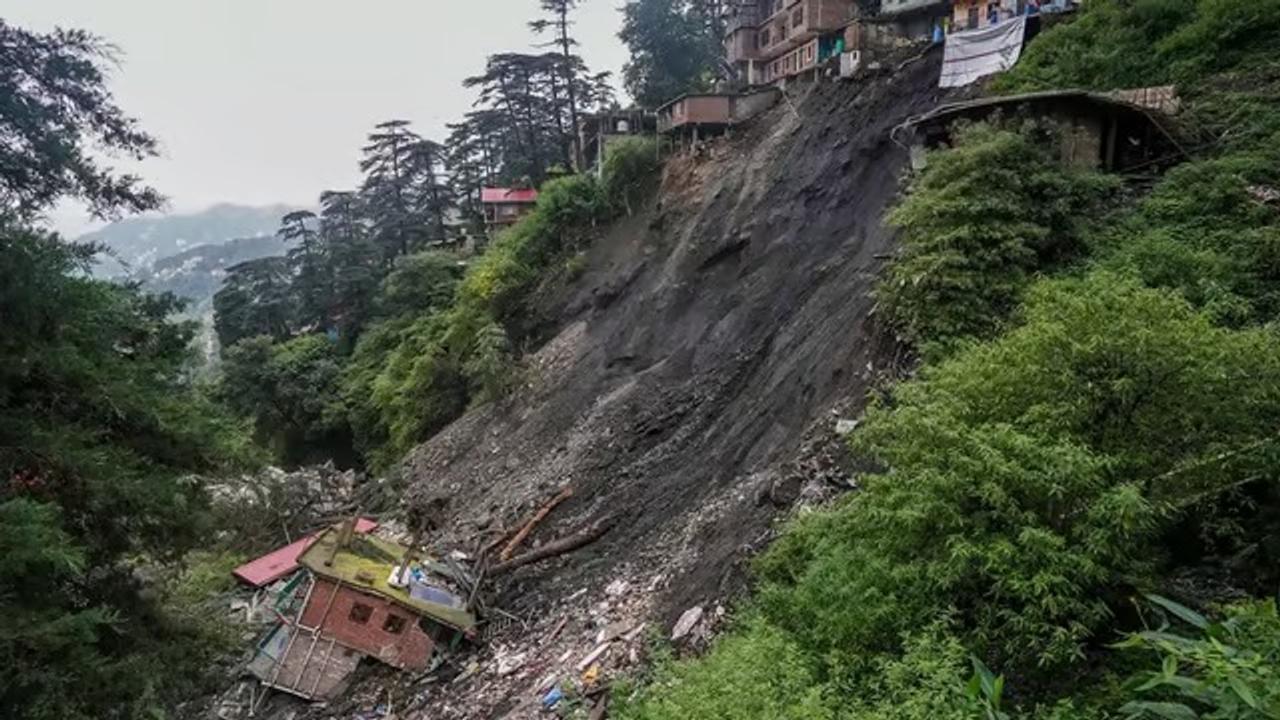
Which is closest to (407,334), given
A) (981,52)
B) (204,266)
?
(981,52)

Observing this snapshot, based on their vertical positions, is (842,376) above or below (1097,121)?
below

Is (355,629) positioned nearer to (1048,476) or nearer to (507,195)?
(1048,476)

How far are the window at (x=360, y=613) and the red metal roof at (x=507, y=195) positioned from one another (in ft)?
86.5

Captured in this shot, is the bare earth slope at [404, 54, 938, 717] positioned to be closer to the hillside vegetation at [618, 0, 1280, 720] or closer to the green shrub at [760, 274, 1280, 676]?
the hillside vegetation at [618, 0, 1280, 720]

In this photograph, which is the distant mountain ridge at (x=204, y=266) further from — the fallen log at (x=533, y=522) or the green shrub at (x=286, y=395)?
the fallen log at (x=533, y=522)

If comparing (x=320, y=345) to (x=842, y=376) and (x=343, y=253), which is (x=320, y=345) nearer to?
(x=343, y=253)

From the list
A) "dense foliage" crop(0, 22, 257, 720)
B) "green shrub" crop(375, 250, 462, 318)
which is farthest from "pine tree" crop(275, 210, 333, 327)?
"dense foliage" crop(0, 22, 257, 720)

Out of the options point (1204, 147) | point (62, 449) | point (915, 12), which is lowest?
point (62, 449)

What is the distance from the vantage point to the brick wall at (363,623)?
12281 millimetres

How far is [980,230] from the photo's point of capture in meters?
9.24

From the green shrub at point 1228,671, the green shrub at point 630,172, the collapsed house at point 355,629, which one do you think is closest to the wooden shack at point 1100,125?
the green shrub at point 1228,671

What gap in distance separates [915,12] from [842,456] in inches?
919

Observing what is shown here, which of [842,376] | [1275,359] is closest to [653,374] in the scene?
[842,376]

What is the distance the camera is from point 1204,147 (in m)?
11.1
